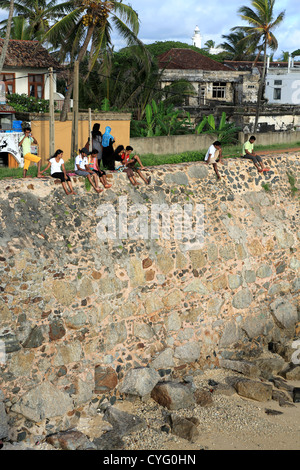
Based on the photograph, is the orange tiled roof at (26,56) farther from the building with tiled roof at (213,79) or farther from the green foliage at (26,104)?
the building with tiled roof at (213,79)

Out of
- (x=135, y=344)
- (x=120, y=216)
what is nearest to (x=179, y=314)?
(x=135, y=344)

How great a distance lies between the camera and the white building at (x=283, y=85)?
38906mm

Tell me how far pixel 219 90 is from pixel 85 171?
27086 millimetres

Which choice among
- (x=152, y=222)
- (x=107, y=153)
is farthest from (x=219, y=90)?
(x=152, y=222)

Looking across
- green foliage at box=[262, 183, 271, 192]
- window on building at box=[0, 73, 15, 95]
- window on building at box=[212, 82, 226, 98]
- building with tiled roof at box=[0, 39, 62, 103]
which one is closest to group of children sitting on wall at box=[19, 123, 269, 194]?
green foliage at box=[262, 183, 271, 192]

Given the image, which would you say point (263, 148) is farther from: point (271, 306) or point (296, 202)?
point (271, 306)

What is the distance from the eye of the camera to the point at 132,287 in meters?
13.2

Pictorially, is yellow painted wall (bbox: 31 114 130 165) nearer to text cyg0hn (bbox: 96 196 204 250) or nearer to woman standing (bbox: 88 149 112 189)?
woman standing (bbox: 88 149 112 189)

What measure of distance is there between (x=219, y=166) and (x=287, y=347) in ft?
17.6

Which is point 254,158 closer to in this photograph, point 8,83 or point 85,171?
point 85,171

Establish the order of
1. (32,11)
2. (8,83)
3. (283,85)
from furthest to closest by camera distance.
Answer: (283,85)
(32,11)
(8,83)

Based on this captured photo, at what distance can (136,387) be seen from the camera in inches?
490

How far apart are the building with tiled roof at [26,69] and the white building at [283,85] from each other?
19449 millimetres

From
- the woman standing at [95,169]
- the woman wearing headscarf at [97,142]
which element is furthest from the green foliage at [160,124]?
the woman standing at [95,169]
